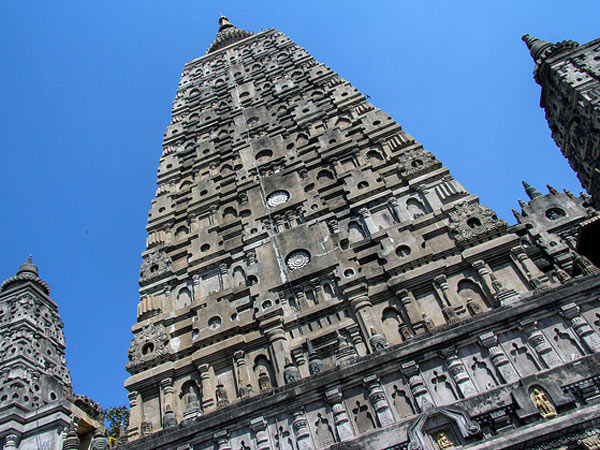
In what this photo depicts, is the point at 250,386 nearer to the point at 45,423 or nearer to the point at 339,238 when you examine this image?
the point at 339,238

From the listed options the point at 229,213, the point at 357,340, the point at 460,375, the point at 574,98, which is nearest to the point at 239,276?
the point at 229,213

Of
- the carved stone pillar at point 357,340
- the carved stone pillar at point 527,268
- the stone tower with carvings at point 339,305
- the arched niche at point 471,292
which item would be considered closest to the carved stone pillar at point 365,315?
the stone tower with carvings at point 339,305

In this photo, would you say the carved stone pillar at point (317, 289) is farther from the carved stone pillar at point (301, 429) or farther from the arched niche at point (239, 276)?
the carved stone pillar at point (301, 429)

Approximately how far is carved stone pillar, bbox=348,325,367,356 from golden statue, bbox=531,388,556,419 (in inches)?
165

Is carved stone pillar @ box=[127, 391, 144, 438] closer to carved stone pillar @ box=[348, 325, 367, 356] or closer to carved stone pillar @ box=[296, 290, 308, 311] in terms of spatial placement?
carved stone pillar @ box=[296, 290, 308, 311]

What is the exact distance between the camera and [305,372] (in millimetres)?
12781

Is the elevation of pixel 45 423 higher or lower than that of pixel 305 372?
higher

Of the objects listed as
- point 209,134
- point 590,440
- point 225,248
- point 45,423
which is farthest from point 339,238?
point 209,134

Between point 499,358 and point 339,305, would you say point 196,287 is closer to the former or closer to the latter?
point 339,305

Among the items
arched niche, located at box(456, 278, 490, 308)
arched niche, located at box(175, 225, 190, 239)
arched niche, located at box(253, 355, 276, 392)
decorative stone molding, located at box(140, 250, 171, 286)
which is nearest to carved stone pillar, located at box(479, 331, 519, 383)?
arched niche, located at box(456, 278, 490, 308)

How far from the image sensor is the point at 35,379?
53.3ft

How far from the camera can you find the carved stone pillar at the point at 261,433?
33.8 feet

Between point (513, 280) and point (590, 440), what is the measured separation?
4632 millimetres

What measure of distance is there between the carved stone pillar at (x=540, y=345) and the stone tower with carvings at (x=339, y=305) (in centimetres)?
3
